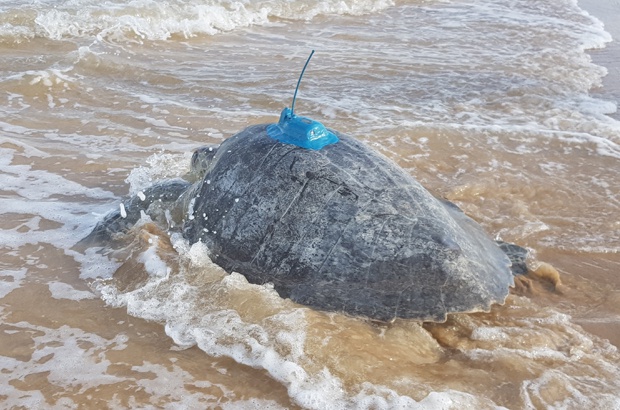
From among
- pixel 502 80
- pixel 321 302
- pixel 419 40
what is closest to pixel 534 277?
pixel 321 302

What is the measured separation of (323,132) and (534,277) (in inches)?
58.4

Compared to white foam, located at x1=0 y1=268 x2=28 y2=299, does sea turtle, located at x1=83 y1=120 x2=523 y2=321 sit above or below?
above

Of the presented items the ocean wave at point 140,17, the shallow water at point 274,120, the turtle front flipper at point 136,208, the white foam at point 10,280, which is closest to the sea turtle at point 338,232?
the shallow water at point 274,120

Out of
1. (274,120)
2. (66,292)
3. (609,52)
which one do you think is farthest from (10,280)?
(609,52)

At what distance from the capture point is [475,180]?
4551 mm

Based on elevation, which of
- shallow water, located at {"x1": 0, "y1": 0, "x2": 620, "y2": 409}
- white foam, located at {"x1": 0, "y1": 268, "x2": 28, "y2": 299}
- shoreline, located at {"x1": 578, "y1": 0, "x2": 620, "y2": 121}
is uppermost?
shoreline, located at {"x1": 578, "y1": 0, "x2": 620, "y2": 121}

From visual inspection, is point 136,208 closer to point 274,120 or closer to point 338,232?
point 338,232

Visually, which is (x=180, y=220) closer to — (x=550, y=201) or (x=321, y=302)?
(x=321, y=302)

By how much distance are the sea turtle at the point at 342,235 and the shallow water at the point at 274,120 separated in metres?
0.13

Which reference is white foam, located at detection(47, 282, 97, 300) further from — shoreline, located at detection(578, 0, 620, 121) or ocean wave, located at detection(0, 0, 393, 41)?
ocean wave, located at detection(0, 0, 393, 41)

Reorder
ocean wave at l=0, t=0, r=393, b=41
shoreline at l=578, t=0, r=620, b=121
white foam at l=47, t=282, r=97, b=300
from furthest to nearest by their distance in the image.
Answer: ocean wave at l=0, t=0, r=393, b=41
shoreline at l=578, t=0, r=620, b=121
white foam at l=47, t=282, r=97, b=300

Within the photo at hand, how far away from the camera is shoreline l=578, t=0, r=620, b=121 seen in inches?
265

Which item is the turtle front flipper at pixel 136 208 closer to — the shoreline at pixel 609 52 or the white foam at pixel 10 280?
the white foam at pixel 10 280

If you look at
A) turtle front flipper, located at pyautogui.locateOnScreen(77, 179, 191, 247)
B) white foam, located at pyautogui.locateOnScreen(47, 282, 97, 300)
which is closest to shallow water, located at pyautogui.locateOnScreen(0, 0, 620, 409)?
white foam, located at pyautogui.locateOnScreen(47, 282, 97, 300)
